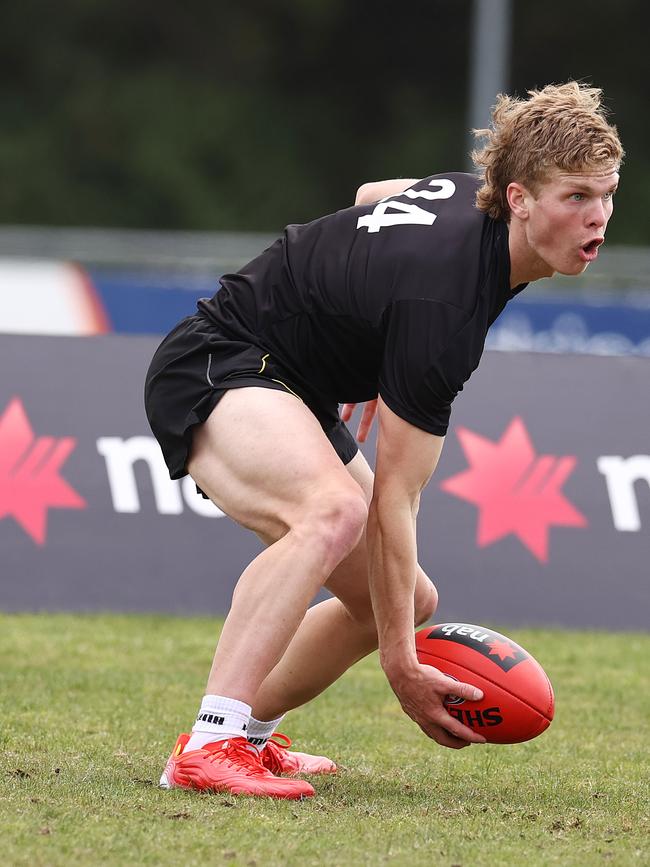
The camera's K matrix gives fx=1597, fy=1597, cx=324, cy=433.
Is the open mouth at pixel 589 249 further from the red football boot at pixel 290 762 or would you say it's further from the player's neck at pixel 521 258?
the red football boot at pixel 290 762

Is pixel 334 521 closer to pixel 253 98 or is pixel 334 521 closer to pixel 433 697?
pixel 433 697

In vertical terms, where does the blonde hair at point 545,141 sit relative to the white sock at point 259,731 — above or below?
above

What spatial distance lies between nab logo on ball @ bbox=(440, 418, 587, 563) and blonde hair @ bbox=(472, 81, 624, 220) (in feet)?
12.0

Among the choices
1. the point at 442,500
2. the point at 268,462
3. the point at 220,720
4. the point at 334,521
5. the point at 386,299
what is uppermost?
the point at 386,299

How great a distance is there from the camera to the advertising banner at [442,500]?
7469 millimetres

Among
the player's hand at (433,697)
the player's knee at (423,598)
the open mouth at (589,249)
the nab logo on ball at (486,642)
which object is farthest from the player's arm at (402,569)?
the open mouth at (589,249)

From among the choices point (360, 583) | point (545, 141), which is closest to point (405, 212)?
point (545, 141)

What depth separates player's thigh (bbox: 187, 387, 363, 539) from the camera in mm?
4055

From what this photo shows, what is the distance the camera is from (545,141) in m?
3.94

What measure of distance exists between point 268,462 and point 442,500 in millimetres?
3636

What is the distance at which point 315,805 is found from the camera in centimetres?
406

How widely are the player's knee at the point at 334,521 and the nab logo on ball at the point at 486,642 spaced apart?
0.55 meters

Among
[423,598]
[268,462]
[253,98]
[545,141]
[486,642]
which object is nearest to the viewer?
[545,141]

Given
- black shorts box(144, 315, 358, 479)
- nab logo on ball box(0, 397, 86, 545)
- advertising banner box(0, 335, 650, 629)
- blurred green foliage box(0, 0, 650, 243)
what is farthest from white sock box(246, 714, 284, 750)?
blurred green foliage box(0, 0, 650, 243)
